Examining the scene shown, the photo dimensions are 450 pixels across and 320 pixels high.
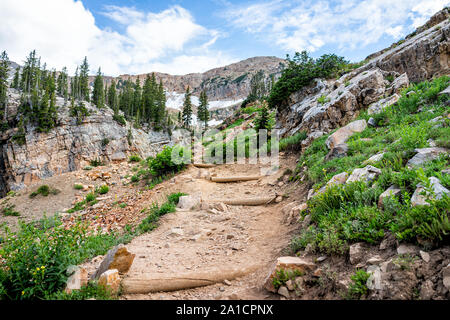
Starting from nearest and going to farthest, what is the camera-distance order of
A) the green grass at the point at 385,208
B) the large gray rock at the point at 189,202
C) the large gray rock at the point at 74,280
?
the green grass at the point at 385,208 < the large gray rock at the point at 74,280 < the large gray rock at the point at 189,202

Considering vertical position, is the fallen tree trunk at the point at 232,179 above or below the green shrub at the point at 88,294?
above

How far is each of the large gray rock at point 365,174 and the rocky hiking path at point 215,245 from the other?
1798 mm

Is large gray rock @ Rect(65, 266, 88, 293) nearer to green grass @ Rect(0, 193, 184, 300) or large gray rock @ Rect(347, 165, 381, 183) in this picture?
green grass @ Rect(0, 193, 184, 300)

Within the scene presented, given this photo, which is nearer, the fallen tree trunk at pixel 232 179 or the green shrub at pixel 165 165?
the fallen tree trunk at pixel 232 179

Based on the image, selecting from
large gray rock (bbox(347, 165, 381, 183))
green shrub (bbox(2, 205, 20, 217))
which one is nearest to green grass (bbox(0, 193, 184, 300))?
large gray rock (bbox(347, 165, 381, 183))

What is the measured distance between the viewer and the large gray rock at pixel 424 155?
12.5 ft

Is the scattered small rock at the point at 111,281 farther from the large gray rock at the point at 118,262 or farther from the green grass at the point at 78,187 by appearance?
the green grass at the point at 78,187

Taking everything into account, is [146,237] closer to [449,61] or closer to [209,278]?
[209,278]

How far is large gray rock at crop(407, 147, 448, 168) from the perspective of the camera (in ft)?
12.5

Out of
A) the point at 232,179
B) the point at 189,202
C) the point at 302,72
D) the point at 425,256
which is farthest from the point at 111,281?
the point at 302,72

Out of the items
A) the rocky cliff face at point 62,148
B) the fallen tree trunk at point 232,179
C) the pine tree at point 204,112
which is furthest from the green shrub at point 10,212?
the pine tree at point 204,112

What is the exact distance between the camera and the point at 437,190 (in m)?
2.82

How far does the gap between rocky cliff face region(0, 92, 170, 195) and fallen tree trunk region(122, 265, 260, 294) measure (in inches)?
1648

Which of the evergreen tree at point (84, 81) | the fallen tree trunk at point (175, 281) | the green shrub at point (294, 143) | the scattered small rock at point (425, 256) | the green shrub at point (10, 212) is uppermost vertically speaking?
the evergreen tree at point (84, 81)
